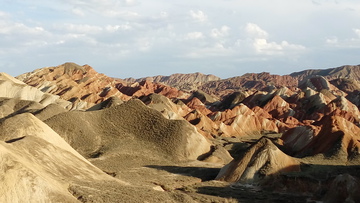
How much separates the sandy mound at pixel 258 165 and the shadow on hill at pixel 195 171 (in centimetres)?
246

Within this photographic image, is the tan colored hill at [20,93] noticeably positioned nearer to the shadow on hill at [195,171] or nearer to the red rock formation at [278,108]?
the red rock formation at [278,108]

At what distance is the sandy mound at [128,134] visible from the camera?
7950cm

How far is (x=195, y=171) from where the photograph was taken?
65938 mm

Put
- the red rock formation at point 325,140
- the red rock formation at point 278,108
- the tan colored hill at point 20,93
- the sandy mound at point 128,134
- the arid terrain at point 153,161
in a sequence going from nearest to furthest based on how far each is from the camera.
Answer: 1. the arid terrain at point 153,161
2. the red rock formation at point 325,140
3. the sandy mound at point 128,134
4. the tan colored hill at point 20,93
5. the red rock formation at point 278,108

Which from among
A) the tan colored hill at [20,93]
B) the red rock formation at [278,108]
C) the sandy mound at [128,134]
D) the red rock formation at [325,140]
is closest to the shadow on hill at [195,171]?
the sandy mound at [128,134]

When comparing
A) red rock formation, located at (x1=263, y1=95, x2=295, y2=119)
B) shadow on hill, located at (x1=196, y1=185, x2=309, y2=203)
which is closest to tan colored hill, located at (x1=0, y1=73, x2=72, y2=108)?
red rock formation, located at (x1=263, y1=95, x2=295, y2=119)

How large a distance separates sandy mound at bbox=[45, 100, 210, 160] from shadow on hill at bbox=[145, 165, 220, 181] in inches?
373

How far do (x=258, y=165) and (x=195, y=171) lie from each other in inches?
410

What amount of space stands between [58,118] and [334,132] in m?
51.5

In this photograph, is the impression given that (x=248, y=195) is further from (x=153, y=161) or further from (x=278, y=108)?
(x=278, y=108)

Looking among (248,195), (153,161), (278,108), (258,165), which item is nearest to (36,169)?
(248,195)

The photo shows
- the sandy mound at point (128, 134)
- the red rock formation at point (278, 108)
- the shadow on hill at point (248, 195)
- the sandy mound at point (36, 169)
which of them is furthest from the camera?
the red rock formation at point (278, 108)

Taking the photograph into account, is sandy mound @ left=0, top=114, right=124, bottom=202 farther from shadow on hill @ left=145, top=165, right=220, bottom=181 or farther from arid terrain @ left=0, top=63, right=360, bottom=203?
shadow on hill @ left=145, top=165, right=220, bottom=181

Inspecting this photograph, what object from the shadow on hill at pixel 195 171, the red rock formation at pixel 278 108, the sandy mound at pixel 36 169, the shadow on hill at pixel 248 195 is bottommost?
the red rock formation at pixel 278 108
